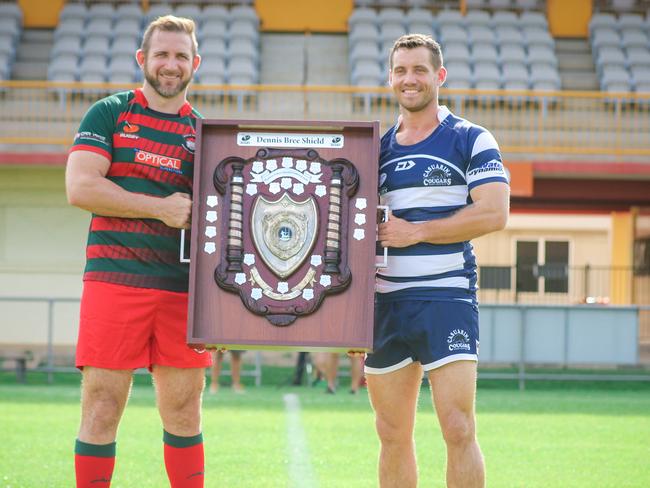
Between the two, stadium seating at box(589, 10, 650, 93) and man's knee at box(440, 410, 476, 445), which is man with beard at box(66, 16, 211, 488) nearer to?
man's knee at box(440, 410, 476, 445)

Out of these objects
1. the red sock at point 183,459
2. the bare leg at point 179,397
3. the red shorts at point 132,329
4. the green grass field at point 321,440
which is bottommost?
the green grass field at point 321,440

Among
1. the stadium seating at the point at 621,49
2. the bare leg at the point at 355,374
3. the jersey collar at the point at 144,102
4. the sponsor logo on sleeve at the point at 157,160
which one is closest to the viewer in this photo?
the sponsor logo on sleeve at the point at 157,160

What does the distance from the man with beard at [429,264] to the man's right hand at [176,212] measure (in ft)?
2.61

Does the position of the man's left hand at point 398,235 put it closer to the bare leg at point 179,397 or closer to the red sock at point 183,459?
the bare leg at point 179,397

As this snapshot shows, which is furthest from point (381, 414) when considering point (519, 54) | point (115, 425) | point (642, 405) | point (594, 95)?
point (519, 54)

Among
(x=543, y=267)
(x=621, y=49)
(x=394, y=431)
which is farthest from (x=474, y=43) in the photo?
(x=394, y=431)

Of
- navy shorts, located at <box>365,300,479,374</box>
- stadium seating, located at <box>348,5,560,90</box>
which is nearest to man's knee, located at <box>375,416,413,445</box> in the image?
navy shorts, located at <box>365,300,479,374</box>

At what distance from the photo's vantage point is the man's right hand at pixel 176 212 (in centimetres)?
458

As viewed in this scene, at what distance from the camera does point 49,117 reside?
67.6ft

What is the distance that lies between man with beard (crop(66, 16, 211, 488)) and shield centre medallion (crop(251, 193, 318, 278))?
0.31 m

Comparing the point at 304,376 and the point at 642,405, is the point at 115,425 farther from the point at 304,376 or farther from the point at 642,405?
the point at 304,376

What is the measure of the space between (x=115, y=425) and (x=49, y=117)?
54.7ft

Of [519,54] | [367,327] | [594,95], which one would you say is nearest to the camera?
[367,327]

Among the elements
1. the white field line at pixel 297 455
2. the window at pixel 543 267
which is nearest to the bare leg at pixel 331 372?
the white field line at pixel 297 455
